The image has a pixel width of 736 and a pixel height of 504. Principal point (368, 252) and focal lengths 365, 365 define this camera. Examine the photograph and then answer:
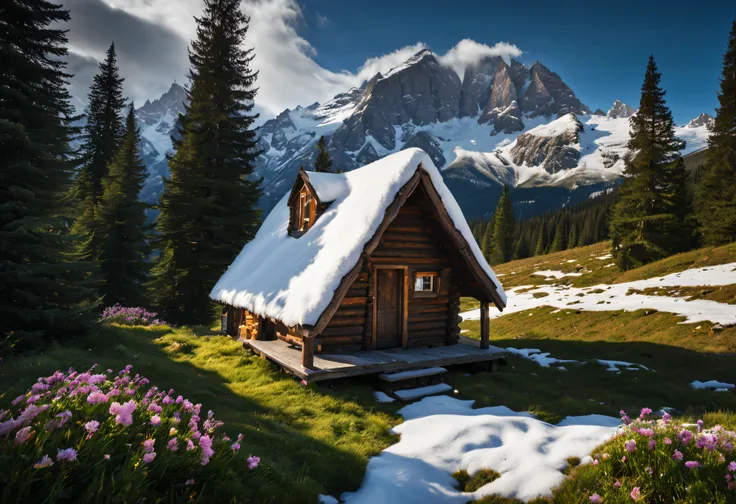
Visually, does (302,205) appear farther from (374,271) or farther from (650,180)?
(650,180)

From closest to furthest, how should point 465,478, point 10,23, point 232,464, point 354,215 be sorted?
point 232,464
point 465,478
point 354,215
point 10,23

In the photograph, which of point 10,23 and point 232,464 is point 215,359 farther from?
point 10,23

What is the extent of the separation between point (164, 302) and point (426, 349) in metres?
16.5

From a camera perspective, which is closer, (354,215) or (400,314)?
(354,215)

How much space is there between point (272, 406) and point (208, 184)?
50.4ft

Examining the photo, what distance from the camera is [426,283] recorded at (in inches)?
489

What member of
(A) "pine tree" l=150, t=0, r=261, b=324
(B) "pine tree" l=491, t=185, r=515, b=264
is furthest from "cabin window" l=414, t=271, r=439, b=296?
(B) "pine tree" l=491, t=185, r=515, b=264

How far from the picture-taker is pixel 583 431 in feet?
19.8

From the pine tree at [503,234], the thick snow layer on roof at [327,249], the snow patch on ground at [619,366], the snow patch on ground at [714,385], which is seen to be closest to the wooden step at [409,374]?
the thick snow layer on roof at [327,249]

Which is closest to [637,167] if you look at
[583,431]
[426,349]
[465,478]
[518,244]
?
[426,349]

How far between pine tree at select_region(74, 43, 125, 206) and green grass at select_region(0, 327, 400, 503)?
25.3m

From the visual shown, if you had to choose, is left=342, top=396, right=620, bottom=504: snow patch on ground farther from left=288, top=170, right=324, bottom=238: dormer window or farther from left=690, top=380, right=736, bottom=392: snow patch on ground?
left=288, top=170, right=324, bottom=238: dormer window

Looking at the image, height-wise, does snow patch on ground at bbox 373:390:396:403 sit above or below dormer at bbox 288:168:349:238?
below

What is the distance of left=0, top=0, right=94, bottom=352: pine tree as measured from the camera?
386 inches
